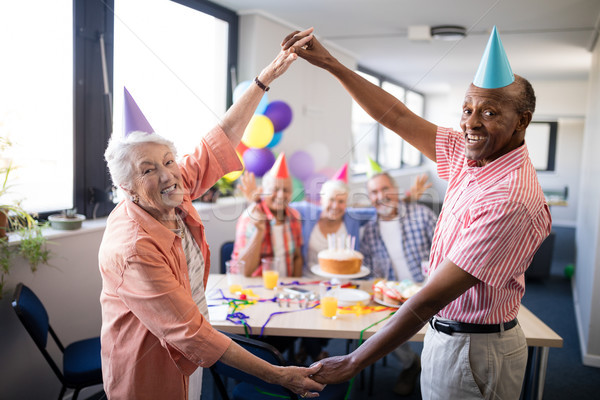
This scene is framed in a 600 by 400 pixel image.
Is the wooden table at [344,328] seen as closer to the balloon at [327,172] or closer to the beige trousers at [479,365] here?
the beige trousers at [479,365]

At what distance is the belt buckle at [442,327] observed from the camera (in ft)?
4.37

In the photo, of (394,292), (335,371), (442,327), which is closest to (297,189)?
(394,292)

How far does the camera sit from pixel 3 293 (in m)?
2.19

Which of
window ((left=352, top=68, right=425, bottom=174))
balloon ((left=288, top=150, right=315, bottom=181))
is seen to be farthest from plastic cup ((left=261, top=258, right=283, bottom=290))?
window ((left=352, top=68, right=425, bottom=174))

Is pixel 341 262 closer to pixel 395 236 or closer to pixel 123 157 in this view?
pixel 395 236

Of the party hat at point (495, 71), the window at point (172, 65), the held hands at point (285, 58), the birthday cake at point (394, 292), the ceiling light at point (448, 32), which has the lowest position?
the birthday cake at point (394, 292)

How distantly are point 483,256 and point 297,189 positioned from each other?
347 cm

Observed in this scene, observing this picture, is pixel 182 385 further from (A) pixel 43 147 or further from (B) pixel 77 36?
(B) pixel 77 36

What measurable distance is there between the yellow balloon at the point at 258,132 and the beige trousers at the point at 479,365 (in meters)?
2.66

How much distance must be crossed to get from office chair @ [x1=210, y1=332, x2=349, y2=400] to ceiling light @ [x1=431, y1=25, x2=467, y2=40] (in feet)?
12.7

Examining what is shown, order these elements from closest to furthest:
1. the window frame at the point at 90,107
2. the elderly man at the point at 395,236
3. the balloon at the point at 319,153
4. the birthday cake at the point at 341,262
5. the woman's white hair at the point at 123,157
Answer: the woman's white hair at the point at 123,157 → the birthday cake at the point at 341,262 → the window frame at the point at 90,107 → the elderly man at the point at 395,236 → the balloon at the point at 319,153

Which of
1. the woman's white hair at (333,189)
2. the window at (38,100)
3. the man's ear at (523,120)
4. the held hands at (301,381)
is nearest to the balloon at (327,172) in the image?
the woman's white hair at (333,189)

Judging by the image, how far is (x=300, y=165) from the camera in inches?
193

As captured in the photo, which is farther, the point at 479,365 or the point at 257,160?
the point at 257,160
